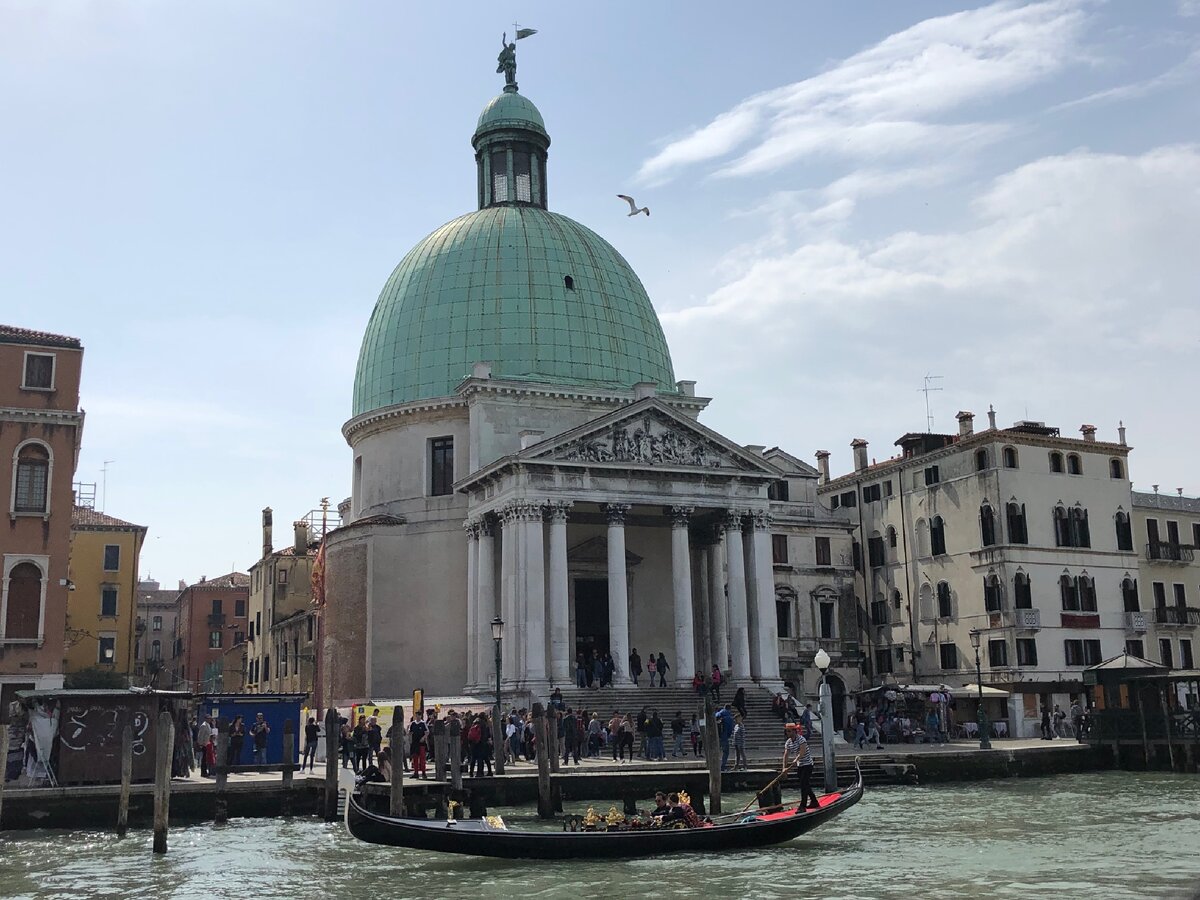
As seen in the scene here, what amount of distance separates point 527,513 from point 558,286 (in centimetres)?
1086

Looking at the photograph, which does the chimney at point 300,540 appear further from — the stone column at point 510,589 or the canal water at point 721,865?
the canal water at point 721,865

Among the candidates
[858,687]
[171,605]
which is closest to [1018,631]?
[858,687]

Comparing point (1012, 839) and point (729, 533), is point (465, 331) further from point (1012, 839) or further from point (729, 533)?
point (1012, 839)

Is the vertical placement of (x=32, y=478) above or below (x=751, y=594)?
above

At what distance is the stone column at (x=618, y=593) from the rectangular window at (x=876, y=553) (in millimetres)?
17286

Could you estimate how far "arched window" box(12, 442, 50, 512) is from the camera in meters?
36.1

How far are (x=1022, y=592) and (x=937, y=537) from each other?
13.6ft

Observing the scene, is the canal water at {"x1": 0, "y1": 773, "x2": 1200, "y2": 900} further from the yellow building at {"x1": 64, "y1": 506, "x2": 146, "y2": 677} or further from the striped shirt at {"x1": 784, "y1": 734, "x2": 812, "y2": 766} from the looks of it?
the yellow building at {"x1": 64, "y1": 506, "x2": 146, "y2": 677}

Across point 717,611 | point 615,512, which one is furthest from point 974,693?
point 615,512

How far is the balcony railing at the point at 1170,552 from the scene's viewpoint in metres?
51.5

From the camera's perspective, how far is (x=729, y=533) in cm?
4078

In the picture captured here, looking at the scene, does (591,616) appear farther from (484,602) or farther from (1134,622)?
(1134,622)

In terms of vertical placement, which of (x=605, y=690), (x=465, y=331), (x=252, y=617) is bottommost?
(x=605, y=690)

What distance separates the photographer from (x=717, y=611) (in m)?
42.7
